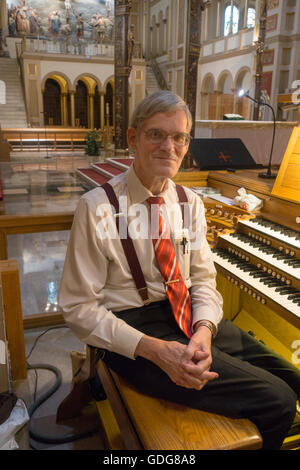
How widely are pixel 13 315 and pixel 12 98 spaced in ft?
60.3

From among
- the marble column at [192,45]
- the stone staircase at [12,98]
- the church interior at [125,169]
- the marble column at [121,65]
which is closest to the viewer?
the church interior at [125,169]

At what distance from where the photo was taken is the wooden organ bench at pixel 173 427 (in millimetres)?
1293

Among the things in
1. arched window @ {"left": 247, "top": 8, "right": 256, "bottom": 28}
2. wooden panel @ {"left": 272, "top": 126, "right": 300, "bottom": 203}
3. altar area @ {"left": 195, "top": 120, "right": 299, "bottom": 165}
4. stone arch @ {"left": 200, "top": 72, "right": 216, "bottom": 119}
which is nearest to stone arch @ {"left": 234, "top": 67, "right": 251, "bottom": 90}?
arched window @ {"left": 247, "top": 8, "right": 256, "bottom": 28}

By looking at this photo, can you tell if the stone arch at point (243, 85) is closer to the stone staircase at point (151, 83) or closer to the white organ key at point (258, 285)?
the stone staircase at point (151, 83)

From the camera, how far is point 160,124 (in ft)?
5.33

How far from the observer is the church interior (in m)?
2.06

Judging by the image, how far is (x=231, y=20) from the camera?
17.2m

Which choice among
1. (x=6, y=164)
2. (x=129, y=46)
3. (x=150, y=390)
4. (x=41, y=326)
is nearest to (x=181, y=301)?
(x=150, y=390)

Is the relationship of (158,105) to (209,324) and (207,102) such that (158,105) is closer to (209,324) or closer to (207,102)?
(209,324)

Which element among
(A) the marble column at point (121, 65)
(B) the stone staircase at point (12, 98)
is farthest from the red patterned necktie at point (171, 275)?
(B) the stone staircase at point (12, 98)

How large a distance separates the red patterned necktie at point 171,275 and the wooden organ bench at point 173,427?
0.34m

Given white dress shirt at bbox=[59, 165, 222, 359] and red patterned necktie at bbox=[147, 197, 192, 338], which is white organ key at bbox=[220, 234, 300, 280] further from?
red patterned necktie at bbox=[147, 197, 192, 338]

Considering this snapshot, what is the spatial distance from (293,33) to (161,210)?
14629mm

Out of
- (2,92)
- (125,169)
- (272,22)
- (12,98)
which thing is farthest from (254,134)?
(12,98)
